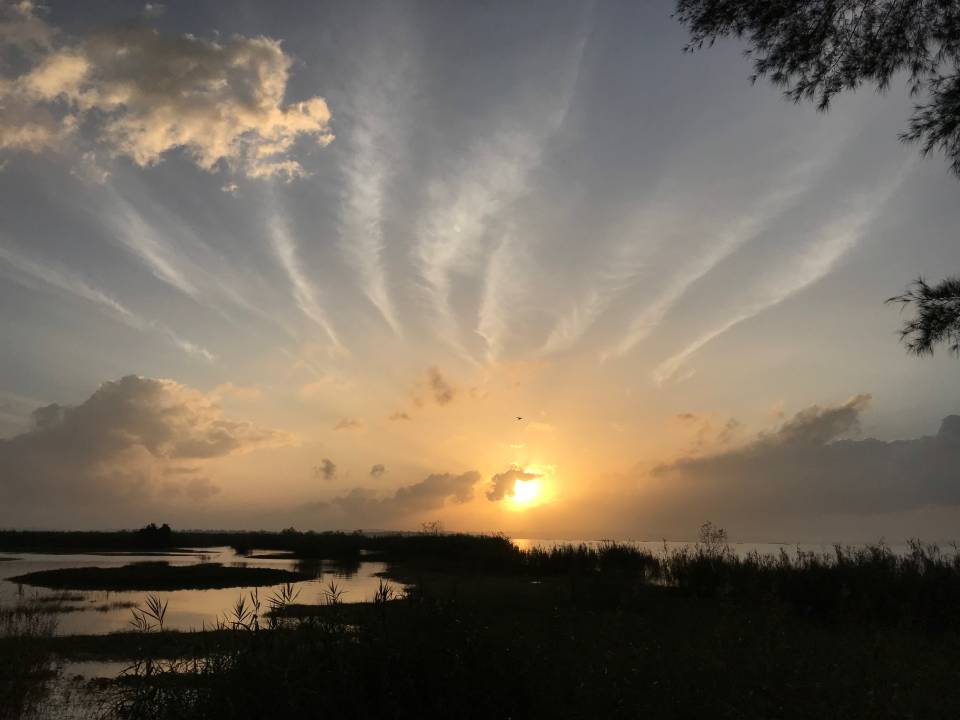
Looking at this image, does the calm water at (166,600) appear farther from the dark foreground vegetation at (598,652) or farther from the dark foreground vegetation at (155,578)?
the dark foreground vegetation at (598,652)

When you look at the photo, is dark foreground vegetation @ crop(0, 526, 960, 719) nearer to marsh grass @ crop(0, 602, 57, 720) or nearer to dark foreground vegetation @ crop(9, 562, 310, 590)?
marsh grass @ crop(0, 602, 57, 720)

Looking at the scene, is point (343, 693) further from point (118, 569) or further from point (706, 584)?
point (118, 569)

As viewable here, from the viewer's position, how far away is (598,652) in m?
12.3

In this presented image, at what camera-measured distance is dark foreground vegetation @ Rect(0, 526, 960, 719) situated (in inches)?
275

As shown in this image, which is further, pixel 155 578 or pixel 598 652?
pixel 155 578

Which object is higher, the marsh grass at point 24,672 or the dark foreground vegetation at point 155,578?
the dark foreground vegetation at point 155,578

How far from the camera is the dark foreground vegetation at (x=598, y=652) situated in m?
6.98

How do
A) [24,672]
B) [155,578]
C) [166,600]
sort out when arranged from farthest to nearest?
[155,578] → [166,600] → [24,672]

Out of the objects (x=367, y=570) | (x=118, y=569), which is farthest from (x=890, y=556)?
(x=118, y=569)

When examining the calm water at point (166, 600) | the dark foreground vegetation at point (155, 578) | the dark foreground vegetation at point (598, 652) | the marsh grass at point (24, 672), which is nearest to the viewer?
the dark foreground vegetation at point (598, 652)

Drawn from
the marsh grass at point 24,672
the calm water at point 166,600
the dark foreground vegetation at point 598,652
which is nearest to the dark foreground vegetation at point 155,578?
the calm water at point 166,600

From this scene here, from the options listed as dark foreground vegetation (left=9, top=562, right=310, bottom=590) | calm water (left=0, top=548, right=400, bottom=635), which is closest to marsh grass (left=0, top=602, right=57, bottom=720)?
calm water (left=0, top=548, right=400, bottom=635)

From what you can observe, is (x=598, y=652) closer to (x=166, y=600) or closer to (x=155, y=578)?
(x=166, y=600)

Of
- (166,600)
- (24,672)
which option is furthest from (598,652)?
(166,600)
